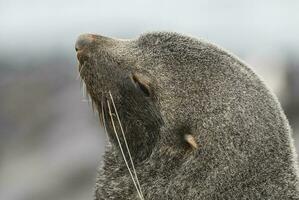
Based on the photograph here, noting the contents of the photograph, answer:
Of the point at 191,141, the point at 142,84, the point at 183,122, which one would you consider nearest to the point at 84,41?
the point at 142,84

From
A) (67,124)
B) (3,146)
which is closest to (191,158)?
(67,124)

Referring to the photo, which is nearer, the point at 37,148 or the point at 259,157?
the point at 259,157

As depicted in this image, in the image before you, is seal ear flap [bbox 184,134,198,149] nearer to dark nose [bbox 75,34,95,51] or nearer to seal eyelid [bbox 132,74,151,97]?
seal eyelid [bbox 132,74,151,97]

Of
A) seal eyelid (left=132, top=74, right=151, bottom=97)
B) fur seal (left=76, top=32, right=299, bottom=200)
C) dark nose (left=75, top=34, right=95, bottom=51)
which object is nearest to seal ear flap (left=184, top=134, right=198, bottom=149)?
fur seal (left=76, top=32, right=299, bottom=200)

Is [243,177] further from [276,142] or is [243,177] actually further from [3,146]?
[3,146]

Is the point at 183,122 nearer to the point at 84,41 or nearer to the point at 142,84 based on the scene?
the point at 142,84
